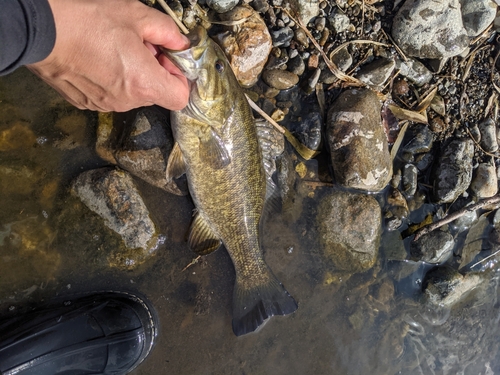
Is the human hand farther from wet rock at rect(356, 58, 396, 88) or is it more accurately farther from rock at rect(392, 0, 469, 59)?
rock at rect(392, 0, 469, 59)

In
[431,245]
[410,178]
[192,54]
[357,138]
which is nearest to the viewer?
[192,54]

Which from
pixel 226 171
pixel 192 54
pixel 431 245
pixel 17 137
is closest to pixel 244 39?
pixel 192 54

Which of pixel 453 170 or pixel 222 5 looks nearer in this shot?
pixel 222 5

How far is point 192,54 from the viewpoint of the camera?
279cm

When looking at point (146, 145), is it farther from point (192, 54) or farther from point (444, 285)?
point (444, 285)

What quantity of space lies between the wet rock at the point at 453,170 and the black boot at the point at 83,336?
3.51m

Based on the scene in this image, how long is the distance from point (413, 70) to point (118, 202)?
3479 millimetres

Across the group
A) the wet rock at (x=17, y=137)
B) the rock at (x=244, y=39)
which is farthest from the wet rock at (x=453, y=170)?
the wet rock at (x=17, y=137)

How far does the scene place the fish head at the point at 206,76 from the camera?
2803 mm

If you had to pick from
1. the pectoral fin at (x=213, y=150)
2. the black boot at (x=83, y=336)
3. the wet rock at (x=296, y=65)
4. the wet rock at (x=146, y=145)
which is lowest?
the black boot at (x=83, y=336)

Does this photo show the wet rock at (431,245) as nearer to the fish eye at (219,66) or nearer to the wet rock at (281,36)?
the wet rock at (281,36)

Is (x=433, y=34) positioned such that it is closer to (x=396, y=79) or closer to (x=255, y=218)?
(x=396, y=79)

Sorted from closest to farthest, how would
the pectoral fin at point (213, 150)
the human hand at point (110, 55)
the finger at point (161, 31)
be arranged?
1. the human hand at point (110, 55)
2. the finger at point (161, 31)
3. the pectoral fin at point (213, 150)

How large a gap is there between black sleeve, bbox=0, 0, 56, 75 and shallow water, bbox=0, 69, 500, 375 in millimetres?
1849
